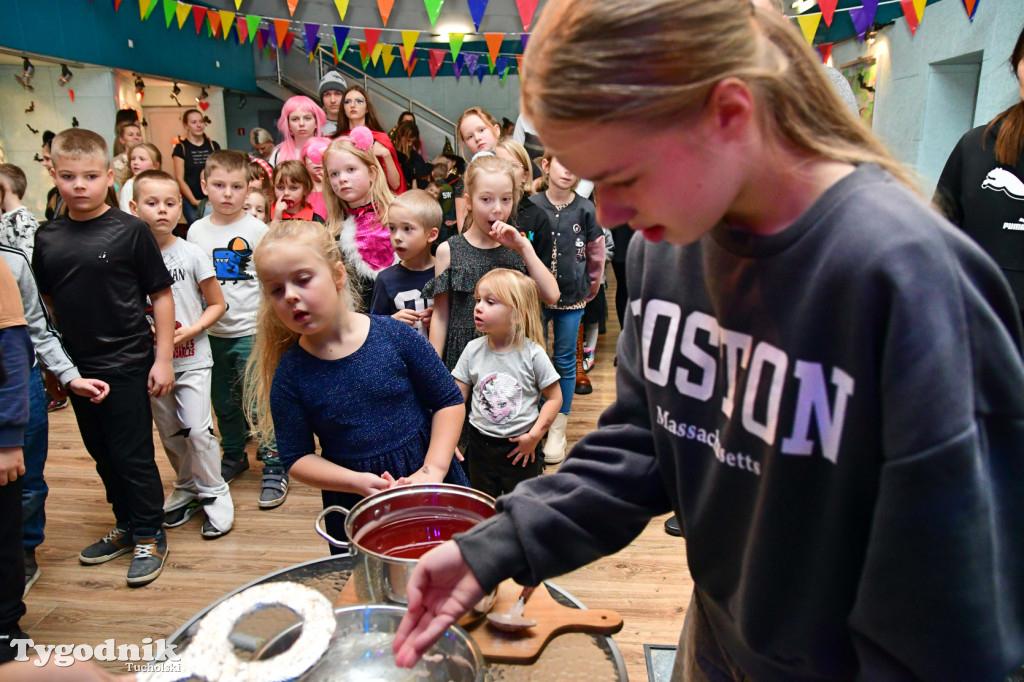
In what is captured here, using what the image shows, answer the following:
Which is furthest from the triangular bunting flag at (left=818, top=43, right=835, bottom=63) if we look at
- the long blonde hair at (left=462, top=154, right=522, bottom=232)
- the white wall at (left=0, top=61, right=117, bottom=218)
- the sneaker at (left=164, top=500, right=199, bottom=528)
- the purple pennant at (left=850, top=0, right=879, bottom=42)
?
the sneaker at (left=164, top=500, right=199, bottom=528)

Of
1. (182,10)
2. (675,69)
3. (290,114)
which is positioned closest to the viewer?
(675,69)

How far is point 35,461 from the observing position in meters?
2.08

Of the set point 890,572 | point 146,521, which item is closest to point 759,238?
point 890,572

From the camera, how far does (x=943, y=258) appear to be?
0.51 m

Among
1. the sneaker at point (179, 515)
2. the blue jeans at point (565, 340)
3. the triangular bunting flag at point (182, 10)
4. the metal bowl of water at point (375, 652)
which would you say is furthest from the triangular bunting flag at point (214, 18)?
the metal bowl of water at point (375, 652)

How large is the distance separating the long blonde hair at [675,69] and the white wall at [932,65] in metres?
4.34

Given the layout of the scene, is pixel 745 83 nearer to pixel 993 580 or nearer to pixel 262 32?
pixel 993 580

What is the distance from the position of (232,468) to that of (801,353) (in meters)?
2.89

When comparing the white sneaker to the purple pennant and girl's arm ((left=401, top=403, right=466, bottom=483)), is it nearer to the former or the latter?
girl's arm ((left=401, top=403, right=466, bottom=483))

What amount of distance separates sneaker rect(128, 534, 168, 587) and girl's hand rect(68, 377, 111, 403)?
1.78ft

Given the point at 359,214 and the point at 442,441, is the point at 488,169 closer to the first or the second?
the point at 359,214

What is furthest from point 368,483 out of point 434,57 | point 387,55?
point 387,55

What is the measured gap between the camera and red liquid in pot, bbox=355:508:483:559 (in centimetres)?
97

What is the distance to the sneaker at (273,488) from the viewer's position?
108 inches
